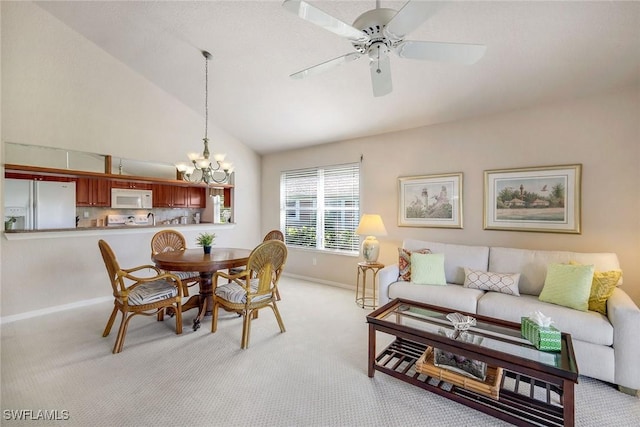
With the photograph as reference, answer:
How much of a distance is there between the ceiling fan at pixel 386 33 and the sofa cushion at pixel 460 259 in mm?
2136

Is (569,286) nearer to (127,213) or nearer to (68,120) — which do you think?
(68,120)

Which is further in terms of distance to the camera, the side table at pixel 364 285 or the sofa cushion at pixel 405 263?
the side table at pixel 364 285

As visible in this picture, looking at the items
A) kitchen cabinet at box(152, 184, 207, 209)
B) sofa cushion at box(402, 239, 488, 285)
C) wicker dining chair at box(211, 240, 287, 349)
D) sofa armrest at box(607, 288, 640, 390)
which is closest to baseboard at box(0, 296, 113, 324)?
kitchen cabinet at box(152, 184, 207, 209)

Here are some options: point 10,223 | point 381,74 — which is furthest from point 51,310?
point 381,74

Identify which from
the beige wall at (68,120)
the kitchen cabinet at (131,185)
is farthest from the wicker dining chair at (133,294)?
the kitchen cabinet at (131,185)

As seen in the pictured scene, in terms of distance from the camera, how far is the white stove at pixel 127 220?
198 inches

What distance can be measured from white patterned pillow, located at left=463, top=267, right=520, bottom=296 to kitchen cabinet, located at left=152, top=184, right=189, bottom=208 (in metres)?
5.11

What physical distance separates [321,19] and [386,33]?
0.37 metres

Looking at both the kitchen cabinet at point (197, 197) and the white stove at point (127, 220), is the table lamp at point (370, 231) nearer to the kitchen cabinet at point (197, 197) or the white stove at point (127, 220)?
the kitchen cabinet at point (197, 197)

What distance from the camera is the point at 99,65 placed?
149 inches

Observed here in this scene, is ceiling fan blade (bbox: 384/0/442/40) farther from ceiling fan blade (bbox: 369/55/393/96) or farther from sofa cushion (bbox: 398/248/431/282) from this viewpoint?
sofa cushion (bbox: 398/248/431/282)

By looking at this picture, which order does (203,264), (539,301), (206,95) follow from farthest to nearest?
(206,95), (203,264), (539,301)

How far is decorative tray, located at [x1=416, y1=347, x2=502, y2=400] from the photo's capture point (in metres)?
1.74

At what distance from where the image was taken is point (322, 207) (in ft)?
16.2
